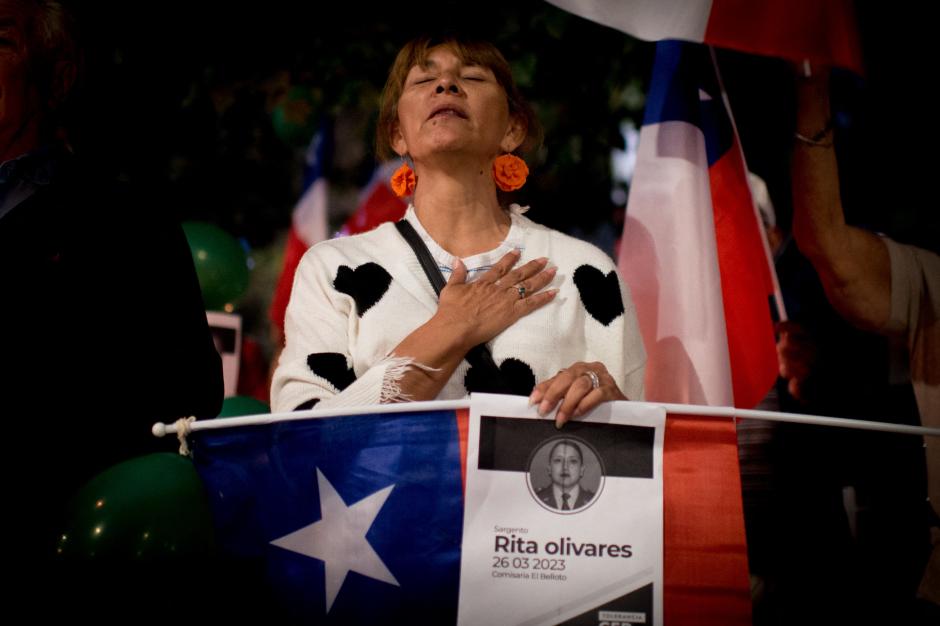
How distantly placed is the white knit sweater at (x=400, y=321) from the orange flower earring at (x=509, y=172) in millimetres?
216

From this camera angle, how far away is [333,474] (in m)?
2.21

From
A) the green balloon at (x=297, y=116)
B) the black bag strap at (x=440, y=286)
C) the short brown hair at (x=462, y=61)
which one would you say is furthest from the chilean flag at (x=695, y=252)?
the green balloon at (x=297, y=116)

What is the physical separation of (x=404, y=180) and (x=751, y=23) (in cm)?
119

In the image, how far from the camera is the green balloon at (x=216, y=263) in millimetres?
4121

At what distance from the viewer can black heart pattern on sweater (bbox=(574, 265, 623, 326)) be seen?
2.67 m

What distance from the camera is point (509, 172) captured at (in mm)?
2971

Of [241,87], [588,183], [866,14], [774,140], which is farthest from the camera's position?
[588,183]

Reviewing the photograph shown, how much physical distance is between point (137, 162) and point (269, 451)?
2.50 meters

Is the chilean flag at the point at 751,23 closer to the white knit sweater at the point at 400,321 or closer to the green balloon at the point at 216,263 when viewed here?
the white knit sweater at the point at 400,321

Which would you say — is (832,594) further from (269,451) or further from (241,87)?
(241,87)

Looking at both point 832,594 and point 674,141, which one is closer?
point 832,594

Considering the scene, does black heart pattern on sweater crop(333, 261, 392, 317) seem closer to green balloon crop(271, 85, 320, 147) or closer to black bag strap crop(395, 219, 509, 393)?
black bag strap crop(395, 219, 509, 393)

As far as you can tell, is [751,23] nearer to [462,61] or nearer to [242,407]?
[462,61]

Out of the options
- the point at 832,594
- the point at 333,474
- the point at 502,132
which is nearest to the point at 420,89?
the point at 502,132
